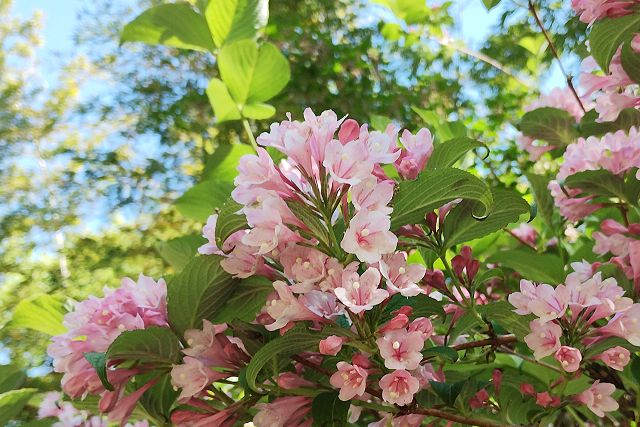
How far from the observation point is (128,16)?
22.3 feet

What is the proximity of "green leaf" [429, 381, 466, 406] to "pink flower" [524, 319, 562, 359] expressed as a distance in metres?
0.07

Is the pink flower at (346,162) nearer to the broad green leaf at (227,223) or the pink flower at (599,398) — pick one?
the broad green leaf at (227,223)

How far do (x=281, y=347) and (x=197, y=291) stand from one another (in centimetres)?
9

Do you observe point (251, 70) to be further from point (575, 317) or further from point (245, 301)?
point (575, 317)

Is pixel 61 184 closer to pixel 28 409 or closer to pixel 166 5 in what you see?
pixel 28 409

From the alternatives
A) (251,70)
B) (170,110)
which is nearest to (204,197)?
(251,70)

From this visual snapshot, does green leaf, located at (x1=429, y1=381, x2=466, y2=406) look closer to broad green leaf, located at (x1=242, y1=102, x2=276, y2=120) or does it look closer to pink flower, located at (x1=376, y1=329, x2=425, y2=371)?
pink flower, located at (x1=376, y1=329, x2=425, y2=371)

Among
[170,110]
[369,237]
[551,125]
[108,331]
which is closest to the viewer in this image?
[369,237]

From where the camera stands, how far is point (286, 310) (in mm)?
510

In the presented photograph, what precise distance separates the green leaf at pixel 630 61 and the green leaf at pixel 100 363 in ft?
1.99

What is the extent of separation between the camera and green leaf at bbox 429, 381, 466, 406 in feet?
1.97

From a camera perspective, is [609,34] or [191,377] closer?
[191,377]

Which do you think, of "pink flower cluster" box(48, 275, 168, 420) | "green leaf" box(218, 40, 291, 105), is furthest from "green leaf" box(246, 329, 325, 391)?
"green leaf" box(218, 40, 291, 105)

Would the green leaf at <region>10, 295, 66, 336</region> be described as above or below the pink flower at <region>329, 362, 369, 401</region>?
below
